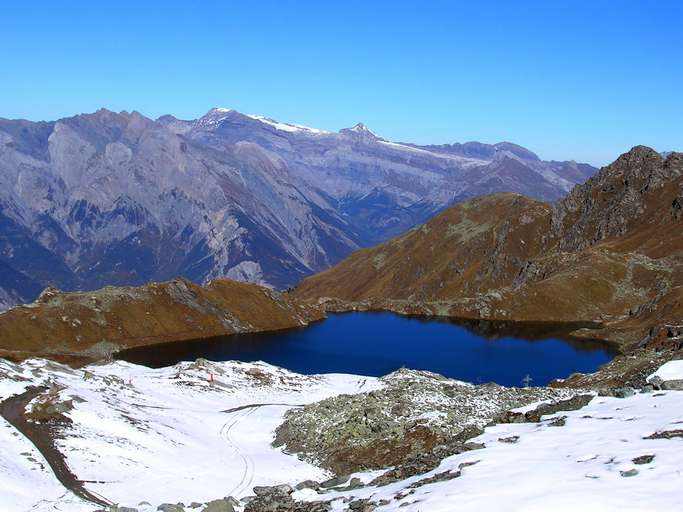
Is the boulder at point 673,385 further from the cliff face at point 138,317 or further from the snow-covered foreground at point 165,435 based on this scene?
the cliff face at point 138,317

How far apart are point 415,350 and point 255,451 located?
86.0 metres

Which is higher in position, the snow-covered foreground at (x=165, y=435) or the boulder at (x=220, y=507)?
the boulder at (x=220, y=507)

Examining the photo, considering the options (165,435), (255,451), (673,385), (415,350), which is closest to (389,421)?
(255,451)

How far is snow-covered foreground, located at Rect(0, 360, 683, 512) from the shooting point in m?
24.0

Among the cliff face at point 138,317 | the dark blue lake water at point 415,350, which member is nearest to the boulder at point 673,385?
the dark blue lake water at point 415,350

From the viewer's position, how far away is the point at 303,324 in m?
177

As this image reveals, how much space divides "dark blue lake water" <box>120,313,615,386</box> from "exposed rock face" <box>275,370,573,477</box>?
46.4 metres

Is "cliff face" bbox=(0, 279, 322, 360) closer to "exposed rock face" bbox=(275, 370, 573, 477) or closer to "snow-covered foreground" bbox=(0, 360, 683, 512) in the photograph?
"snow-covered foreground" bbox=(0, 360, 683, 512)

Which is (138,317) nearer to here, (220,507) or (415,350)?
(415,350)

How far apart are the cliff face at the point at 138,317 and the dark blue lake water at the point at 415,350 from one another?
6.59 meters

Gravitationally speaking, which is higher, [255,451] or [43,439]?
[43,439]

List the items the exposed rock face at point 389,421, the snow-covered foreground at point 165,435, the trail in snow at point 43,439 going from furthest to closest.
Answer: the exposed rock face at point 389,421
the snow-covered foreground at point 165,435
the trail in snow at point 43,439

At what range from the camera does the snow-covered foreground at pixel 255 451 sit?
78.7 feet

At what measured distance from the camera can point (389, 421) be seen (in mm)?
55094
